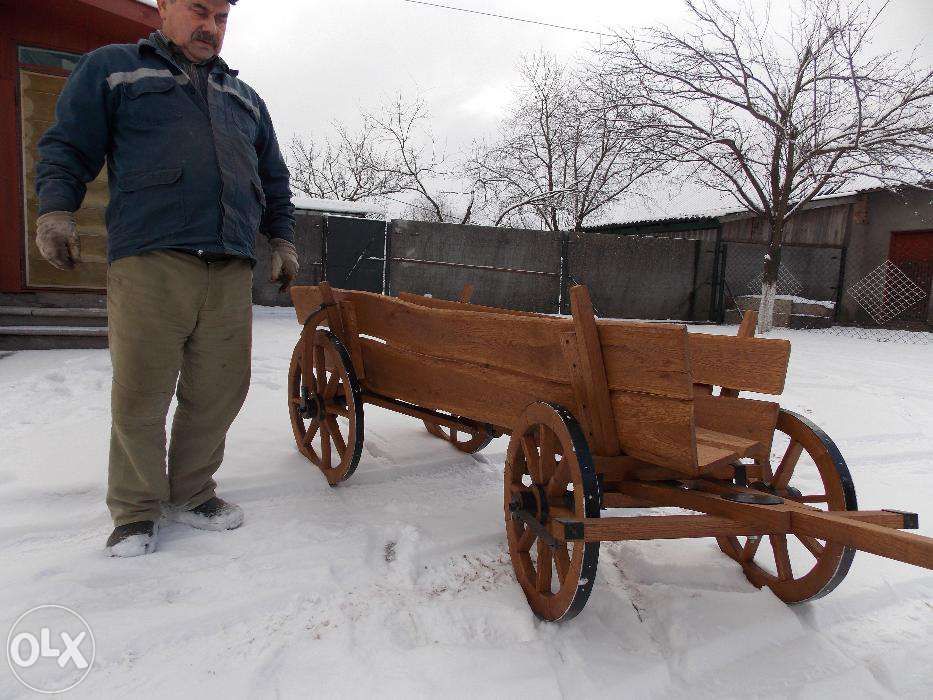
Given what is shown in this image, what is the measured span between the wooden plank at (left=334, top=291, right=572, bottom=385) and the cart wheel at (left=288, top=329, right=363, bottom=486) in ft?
0.72

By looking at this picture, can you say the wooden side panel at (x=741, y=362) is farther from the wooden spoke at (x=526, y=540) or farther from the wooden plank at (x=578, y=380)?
the wooden spoke at (x=526, y=540)

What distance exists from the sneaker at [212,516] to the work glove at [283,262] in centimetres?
99

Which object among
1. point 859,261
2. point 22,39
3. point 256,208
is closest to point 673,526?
point 256,208

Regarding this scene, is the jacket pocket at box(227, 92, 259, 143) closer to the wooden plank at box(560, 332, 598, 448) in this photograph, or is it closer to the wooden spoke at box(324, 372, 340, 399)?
the wooden spoke at box(324, 372, 340, 399)

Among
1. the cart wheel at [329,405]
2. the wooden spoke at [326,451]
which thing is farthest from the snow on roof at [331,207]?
the wooden spoke at [326,451]

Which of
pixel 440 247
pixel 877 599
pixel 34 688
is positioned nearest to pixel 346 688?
pixel 34 688

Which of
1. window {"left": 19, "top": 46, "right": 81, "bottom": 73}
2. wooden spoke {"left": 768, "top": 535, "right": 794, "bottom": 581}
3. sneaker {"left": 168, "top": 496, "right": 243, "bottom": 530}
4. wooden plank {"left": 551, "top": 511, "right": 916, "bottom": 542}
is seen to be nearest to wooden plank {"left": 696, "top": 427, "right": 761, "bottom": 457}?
wooden plank {"left": 551, "top": 511, "right": 916, "bottom": 542}

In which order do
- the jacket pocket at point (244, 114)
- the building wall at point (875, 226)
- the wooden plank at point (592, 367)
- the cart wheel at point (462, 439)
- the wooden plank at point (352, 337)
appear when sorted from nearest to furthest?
1. the wooden plank at point (592, 367)
2. the jacket pocket at point (244, 114)
3. the wooden plank at point (352, 337)
4. the cart wheel at point (462, 439)
5. the building wall at point (875, 226)

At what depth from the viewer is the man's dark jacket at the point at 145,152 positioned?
2.00 m

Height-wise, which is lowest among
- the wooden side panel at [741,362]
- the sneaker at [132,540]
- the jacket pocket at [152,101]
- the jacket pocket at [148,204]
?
the sneaker at [132,540]

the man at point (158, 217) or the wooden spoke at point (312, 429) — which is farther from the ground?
the man at point (158, 217)

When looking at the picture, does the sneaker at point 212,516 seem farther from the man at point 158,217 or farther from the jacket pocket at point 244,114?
the jacket pocket at point 244,114

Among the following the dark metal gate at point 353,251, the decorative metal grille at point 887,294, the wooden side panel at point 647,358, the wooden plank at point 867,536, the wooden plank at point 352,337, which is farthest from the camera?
the decorative metal grille at point 887,294

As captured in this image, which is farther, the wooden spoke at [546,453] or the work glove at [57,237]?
the work glove at [57,237]
